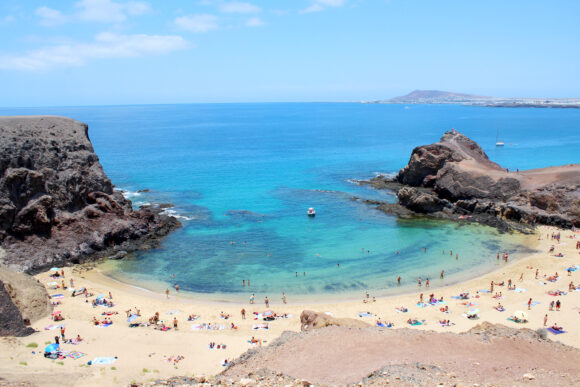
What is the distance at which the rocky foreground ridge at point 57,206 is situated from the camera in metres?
39.1

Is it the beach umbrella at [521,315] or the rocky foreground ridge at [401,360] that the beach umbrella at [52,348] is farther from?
the beach umbrella at [521,315]

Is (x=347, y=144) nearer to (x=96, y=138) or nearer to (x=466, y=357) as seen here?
(x=96, y=138)

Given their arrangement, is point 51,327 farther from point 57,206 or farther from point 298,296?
point 57,206

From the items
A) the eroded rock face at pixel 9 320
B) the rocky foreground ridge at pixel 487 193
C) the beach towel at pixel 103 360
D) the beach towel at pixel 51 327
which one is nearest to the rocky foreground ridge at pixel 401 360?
the beach towel at pixel 103 360

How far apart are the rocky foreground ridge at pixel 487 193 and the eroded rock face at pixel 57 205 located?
30984 millimetres

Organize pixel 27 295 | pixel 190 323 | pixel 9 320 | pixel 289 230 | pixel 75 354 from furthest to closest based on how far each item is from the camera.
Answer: pixel 289 230
pixel 190 323
pixel 27 295
pixel 9 320
pixel 75 354

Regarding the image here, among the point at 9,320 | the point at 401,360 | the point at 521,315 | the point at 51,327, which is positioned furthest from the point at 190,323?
the point at 521,315

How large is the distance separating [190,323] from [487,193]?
41.2 metres

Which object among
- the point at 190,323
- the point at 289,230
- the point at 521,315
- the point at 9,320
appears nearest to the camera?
the point at 9,320

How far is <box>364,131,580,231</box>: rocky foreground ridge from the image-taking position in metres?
49.8

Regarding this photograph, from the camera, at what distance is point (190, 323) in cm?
3020

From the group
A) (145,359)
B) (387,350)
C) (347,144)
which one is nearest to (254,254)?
(145,359)

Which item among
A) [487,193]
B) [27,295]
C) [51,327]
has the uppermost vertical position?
[487,193]

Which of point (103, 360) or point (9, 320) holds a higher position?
point (9, 320)
